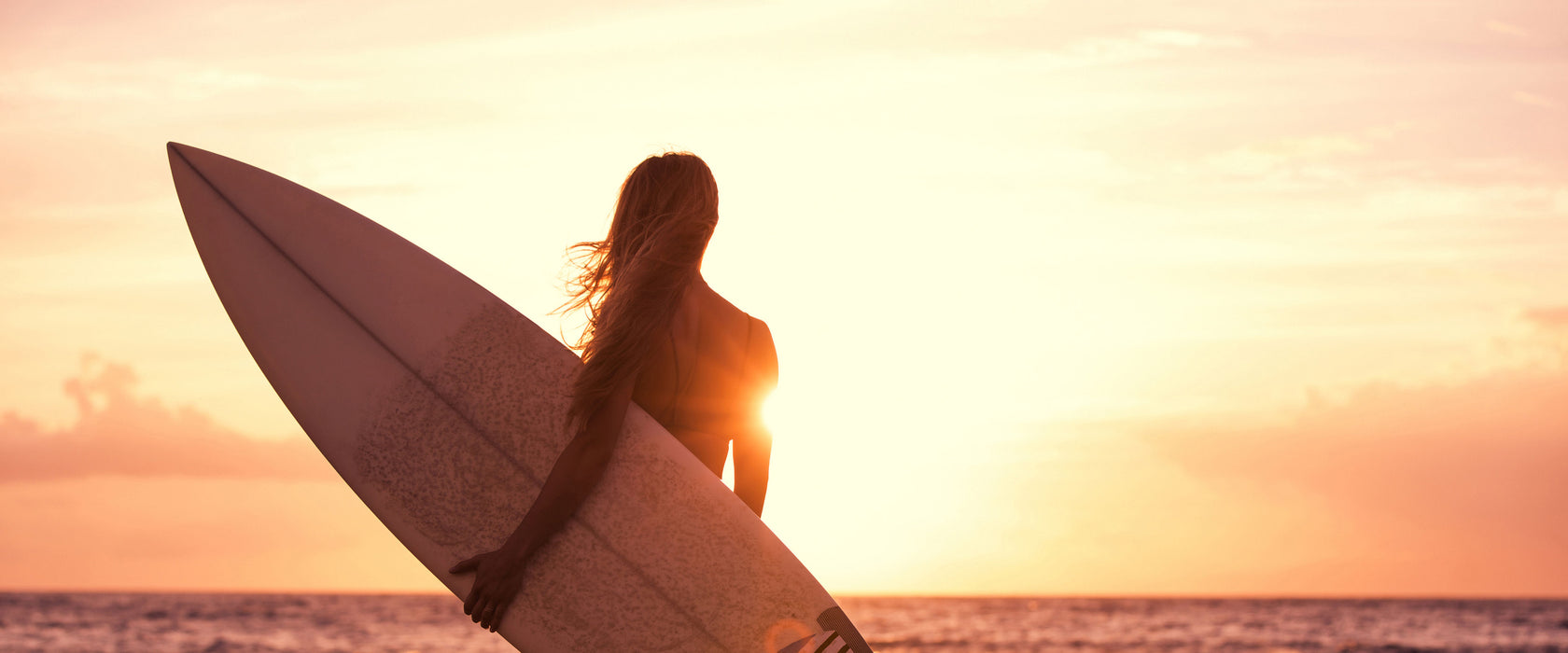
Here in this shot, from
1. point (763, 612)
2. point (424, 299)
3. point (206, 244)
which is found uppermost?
point (206, 244)

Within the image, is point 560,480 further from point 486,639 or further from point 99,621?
point 99,621

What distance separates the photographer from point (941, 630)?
4103 centimetres

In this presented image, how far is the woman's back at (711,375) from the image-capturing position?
2.52 meters

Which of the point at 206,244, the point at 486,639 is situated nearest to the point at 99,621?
the point at 486,639

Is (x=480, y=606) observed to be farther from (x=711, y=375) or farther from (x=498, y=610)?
(x=711, y=375)

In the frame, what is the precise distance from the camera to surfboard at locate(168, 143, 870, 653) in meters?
2.84

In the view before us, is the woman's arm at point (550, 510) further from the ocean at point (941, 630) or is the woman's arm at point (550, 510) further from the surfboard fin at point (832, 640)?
the ocean at point (941, 630)

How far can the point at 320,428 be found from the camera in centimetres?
323

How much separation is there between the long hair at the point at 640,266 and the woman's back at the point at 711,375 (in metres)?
0.06

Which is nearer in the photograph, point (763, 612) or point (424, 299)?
point (763, 612)

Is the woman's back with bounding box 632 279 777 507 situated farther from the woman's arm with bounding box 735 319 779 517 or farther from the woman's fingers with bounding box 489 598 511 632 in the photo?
the woman's fingers with bounding box 489 598 511 632

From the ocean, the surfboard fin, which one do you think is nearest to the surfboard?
the surfboard fin

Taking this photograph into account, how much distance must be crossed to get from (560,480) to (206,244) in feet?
5.29

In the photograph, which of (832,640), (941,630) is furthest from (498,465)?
(941,630)
